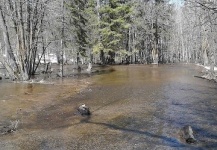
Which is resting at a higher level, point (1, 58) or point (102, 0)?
point (102, 0)

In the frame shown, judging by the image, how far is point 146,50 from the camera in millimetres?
53844

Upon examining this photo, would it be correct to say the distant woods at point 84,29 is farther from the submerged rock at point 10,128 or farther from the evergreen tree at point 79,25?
the submerged rock at point 10,128

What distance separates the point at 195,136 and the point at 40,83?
13.7 meters

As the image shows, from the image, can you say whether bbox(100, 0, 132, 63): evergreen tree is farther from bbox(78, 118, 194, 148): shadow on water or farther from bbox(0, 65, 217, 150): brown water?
bbox(78, 118, 194, 148): shadow on water

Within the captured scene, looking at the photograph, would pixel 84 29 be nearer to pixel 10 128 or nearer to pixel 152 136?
pixel 10 128

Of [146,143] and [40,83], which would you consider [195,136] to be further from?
[40,83]

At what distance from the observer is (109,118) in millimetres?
10516

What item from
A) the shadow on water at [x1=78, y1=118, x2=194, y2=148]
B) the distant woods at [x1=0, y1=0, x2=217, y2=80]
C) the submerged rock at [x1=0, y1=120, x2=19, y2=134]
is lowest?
the shadow on water at [x1=78, y1=118, x2=194, y2=148]

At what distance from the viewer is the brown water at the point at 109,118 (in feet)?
26.0

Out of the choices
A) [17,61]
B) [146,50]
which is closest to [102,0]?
[146,50]

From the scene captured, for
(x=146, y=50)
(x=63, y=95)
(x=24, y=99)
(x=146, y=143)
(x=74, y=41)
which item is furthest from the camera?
(x=146, y=50)

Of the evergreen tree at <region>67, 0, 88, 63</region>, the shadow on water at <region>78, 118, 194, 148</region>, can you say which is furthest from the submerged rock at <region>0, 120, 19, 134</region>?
the evergreen tree at <region>67, 0, 88, 63</region>

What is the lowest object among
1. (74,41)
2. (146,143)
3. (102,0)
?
(146,143)

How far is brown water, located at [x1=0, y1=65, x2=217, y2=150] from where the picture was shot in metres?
7.91
